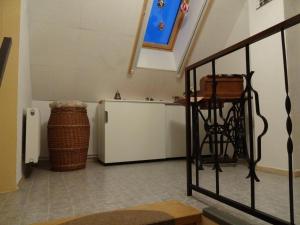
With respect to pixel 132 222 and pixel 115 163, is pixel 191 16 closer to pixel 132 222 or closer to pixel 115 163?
pixel 115 163

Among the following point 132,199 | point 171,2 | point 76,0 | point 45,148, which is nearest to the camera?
point 132,199

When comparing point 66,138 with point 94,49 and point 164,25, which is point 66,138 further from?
point 164,25

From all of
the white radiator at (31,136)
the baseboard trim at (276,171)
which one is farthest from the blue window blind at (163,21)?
the baseboard trim at (276,171)

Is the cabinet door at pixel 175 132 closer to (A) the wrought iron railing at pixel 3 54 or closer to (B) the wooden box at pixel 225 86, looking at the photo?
(B) the wooden box at pixel 225 86

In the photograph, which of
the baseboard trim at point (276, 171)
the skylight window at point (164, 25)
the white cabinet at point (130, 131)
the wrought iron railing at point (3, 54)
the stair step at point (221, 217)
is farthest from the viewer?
the skylight window at point (164, 25)

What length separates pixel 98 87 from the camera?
3.12 m

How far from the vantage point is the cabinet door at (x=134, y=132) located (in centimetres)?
282

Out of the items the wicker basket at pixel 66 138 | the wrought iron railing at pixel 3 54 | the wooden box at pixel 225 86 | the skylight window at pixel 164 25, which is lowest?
the wicker basket at pixel 66 138

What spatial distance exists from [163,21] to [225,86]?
5.16 ft

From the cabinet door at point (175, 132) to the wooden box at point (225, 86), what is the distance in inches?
32.6

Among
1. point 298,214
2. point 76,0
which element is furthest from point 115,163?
point 298,214

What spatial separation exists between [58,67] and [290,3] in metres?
2.51

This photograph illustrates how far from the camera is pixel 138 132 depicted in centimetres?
296

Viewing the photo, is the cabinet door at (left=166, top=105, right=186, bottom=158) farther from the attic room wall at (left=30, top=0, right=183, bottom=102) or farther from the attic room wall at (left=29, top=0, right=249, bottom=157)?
the attic room wall at (left=30, top=0, right=183, bottom=102)
